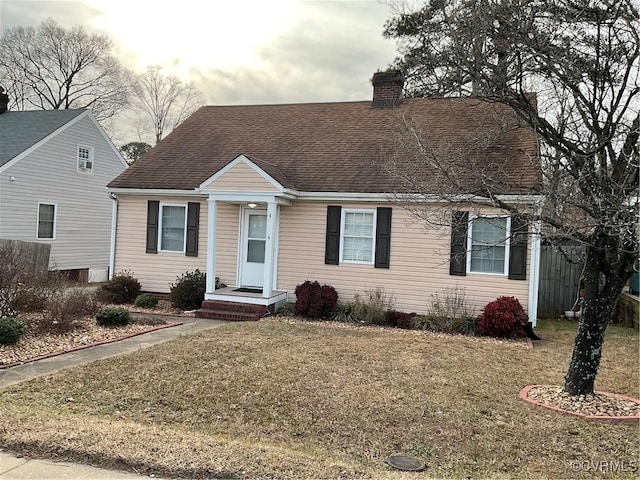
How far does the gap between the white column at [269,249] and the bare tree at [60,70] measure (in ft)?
85.6

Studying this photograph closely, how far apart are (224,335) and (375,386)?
12.5 feet

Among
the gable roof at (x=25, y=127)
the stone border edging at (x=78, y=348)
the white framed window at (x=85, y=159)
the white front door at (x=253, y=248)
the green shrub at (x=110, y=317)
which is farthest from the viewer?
the white framed window at (x=85, y=159)

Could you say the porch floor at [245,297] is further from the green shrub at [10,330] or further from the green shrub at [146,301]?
the green shrub at [10,330]

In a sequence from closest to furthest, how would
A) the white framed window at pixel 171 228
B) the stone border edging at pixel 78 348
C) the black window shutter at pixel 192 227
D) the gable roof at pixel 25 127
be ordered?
1. the stone border edging at pixel 78 348
2. the black window shutter at pixel 192 227
3. the white framed window at pixel 171 228
4. the gable roof at pixel 25 127

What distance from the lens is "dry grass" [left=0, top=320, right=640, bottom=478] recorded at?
3844mm

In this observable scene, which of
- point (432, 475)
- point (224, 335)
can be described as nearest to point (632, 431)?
point (432, 475)

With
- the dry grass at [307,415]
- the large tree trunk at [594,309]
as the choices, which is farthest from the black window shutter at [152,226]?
the large tree trunk at [594,309]

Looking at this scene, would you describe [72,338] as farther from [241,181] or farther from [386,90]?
[386,90]

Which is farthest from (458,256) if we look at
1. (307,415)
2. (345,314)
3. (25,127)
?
(25,127)

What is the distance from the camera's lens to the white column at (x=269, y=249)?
11.6 meters

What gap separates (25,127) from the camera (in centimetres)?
1902

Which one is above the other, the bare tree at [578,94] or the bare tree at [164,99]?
the bare tree at [164,99]

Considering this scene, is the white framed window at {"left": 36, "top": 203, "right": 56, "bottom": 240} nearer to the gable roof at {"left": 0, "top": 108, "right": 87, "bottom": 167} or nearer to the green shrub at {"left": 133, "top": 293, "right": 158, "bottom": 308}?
the gable roof at {"left": 0, "top": 108, "right": 87, "bottom": 167}

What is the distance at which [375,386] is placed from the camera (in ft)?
19.5
